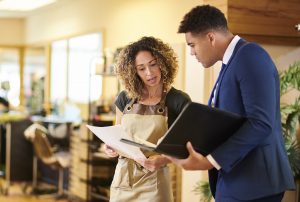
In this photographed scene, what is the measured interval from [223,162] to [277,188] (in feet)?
0.73

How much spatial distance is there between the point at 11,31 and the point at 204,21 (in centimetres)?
887

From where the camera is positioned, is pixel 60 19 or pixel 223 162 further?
pixel 60 19

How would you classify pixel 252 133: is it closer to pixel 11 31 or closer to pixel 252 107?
pixel 252 107

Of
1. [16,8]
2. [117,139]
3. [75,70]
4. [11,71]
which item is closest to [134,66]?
[117,139]

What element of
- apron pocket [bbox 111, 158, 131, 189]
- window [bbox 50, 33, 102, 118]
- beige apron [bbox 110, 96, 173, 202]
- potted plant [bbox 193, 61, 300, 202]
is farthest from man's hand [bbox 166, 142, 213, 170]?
window [bbox 50, 33, 102, 118]

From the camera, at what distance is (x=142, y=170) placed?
7.98ft

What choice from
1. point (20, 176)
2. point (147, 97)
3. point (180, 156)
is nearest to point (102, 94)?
point (20, 176)

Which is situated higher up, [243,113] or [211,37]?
[211,37]

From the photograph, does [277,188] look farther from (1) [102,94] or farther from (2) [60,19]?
(2) [60,19]

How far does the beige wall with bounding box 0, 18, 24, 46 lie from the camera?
10086 mm

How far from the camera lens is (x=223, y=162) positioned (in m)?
1.72

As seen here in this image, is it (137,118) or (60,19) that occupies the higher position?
(60,19)

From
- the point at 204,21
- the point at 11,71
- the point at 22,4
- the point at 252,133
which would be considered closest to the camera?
the point at 252,133

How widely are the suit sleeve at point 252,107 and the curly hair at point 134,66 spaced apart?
0.78 metres
